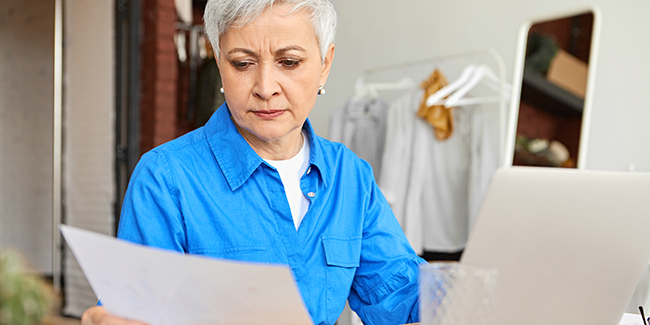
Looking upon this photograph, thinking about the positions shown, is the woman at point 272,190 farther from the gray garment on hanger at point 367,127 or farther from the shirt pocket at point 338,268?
the gray garment on hanger at point 367,127

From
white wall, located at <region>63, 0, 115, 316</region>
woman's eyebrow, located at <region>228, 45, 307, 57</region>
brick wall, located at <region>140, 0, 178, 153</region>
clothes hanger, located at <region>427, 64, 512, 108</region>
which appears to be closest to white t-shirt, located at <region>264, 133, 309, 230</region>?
woman's eyebrow, located at <region>228, 45, 307, 57</region>

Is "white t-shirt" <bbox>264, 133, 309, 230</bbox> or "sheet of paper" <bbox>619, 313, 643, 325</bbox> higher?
"white t-shirt" <bbox>264, 133, 309, 230</bbox>

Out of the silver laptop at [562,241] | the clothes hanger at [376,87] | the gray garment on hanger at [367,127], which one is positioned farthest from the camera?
the clothes hanger at [376,87]

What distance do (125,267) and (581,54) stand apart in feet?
7.46

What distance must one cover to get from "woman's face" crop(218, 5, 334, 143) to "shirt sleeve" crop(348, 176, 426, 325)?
0.90 feet

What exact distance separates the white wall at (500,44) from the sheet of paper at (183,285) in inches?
84.1

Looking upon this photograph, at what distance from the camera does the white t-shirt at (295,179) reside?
1076 mm

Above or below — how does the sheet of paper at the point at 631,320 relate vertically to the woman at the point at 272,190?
below

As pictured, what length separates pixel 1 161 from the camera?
4578mm

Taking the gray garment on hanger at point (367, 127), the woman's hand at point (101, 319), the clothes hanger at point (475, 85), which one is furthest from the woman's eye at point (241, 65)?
the gray garment on hanger at point (367, 127)

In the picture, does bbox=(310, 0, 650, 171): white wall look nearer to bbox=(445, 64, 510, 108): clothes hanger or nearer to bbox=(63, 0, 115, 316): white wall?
bbox=(445, 64, 510, 108): clothes hanger

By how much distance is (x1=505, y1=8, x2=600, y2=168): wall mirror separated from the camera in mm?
2277

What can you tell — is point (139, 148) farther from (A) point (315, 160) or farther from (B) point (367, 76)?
(A) point (315, 160)

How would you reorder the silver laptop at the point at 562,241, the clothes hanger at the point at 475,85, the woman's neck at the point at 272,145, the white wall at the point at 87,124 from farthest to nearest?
the white wall at the point at 87,124, the clothes hanger at the point at 475,85, the woman's neck at the point at 272,145, the silver laptop at the point at 562,241
